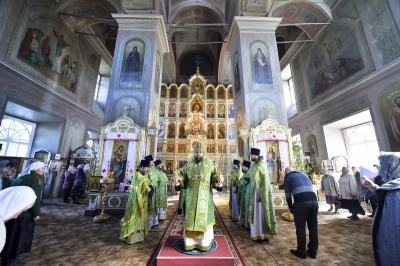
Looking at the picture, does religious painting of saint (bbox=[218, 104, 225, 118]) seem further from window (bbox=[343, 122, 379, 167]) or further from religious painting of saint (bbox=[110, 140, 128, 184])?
religious painting of saint (bbox=[110, 140, 128, 184])

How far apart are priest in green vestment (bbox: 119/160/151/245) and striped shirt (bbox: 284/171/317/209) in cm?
265

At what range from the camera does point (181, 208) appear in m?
2.81

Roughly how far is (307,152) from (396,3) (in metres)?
7.43

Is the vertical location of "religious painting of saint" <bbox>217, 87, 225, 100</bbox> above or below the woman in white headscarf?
above

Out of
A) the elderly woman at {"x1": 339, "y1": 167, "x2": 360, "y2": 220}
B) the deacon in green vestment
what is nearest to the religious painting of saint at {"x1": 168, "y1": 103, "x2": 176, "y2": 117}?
the deacon in green vestment

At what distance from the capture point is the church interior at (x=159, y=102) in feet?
11.9

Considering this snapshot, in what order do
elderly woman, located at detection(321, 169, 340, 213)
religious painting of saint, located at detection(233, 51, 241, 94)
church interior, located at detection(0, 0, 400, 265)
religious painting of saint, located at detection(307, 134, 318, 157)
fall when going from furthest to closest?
1. religious painting of saint, located at detection(307, 134, 318, 157)
2. religious painting of saint, located at detection(233, 51, 241, 94)
3. elderly woman, located at detection(321, 169, 340, 213)
4. church interior, located at detection(0, 0, 400, 265)

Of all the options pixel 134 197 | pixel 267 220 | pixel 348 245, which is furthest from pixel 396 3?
pixel 134 197

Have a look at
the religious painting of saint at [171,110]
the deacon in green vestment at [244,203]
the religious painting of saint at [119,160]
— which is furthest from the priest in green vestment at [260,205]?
the religious painting of saint at [171,110]

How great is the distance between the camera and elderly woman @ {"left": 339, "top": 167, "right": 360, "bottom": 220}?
16.9ft

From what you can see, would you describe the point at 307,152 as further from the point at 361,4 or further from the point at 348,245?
the point at 348,245

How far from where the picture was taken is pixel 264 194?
11.3 feet

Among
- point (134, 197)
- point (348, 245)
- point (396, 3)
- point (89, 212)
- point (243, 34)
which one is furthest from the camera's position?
point (243, 34)

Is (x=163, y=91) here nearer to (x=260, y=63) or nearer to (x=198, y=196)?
(x=260, y=63)
